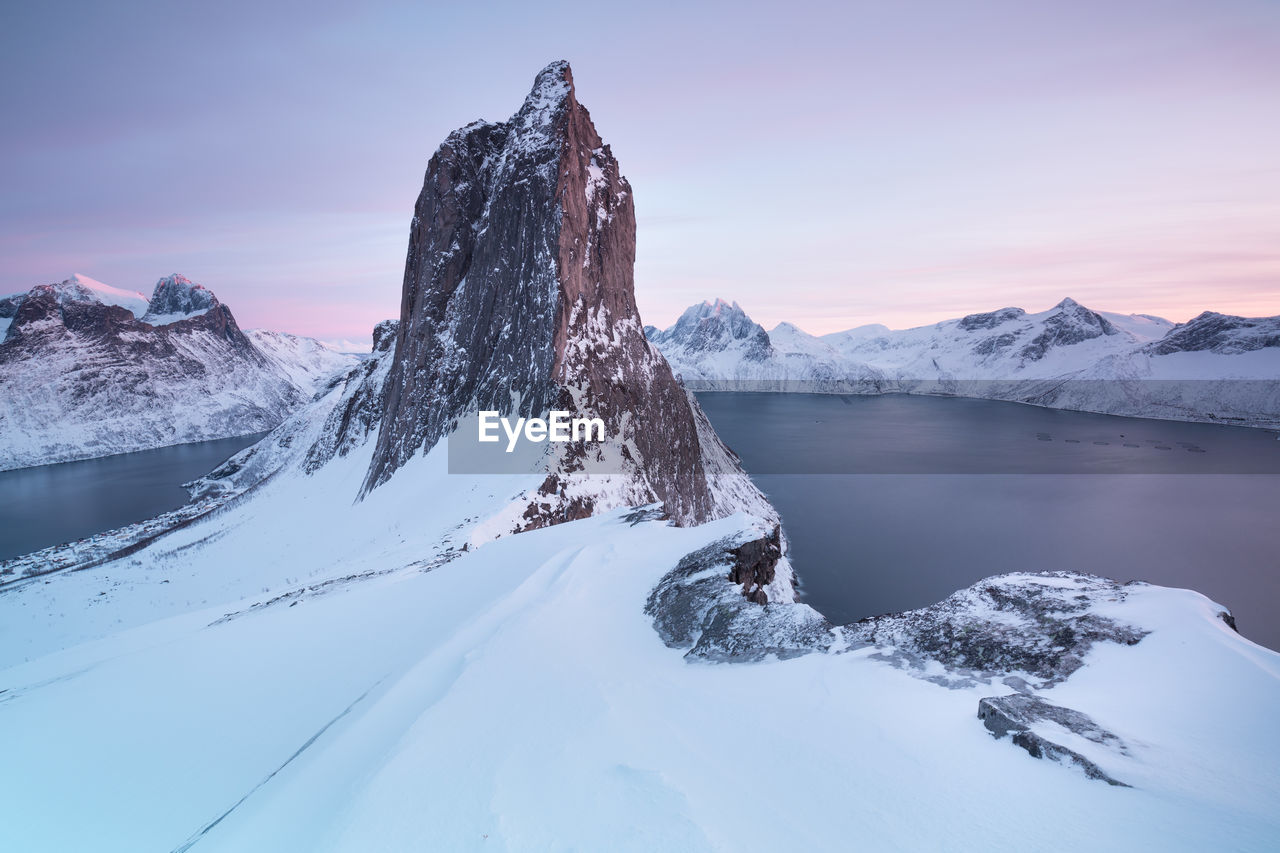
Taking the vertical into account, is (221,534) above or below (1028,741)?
below

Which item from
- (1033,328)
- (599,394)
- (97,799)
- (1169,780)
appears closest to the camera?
(1169,780)

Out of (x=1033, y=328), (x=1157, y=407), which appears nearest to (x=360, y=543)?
(x=1157, y=407)

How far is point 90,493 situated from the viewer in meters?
63.9

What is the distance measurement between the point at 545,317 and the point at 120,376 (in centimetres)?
13468

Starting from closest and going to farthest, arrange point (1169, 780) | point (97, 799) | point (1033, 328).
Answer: point (1169, 780) → point (97, 799) → point (1033, 328)

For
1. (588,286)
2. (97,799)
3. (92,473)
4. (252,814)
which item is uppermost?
(588,286)

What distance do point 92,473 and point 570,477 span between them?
100647 millimetres

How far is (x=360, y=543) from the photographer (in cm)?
2186

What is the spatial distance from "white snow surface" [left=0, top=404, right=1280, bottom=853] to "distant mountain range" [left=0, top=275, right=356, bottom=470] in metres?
97.9

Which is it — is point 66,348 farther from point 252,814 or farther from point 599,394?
point 252,814

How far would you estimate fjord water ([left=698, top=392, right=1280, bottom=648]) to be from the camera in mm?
31266

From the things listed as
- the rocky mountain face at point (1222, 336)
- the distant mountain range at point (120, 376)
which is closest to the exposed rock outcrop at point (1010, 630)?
the distant mountain range at point (120, 376)

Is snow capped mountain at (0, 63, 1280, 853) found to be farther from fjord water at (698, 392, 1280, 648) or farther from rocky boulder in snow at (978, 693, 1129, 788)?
fjord water at (698, 392, 1280, 648)

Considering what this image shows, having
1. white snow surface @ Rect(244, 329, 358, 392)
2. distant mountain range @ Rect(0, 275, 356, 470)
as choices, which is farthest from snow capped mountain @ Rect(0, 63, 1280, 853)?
white snow surface @ Rect(244, 329, 358, 392)
